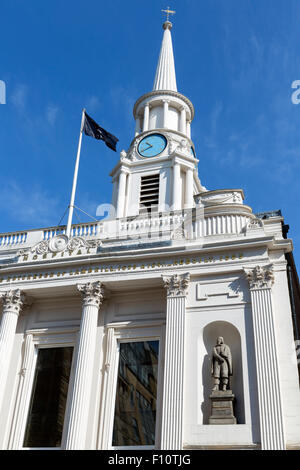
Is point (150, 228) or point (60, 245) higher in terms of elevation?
point (150, 228)

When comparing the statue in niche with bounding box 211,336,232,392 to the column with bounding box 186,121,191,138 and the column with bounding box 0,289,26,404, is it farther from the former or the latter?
the column with bounding box 186,121,191,138

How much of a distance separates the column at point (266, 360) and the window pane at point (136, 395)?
12.6 ft

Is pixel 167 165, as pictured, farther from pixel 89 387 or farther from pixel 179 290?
pixel 89 387

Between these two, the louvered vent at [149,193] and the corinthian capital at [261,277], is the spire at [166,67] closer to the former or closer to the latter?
the louvered vent at [149,193]

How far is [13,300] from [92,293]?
3408mm

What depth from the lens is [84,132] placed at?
28547 millimetres

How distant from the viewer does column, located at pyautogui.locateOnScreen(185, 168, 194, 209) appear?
30766 mm

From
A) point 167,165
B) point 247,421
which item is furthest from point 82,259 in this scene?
point 167,165

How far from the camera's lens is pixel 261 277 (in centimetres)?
1808

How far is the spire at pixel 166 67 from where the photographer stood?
1533 inches

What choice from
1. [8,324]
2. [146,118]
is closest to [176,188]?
[146,118]

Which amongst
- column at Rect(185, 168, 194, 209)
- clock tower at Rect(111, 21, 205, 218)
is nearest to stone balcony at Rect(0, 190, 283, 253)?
column at Rect(185, 168, 194, 209)

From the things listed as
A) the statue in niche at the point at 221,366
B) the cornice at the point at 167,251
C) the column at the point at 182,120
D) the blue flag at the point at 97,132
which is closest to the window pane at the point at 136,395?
the statue in niche at the point at 221,366

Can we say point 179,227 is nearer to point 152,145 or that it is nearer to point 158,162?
point 158,162
